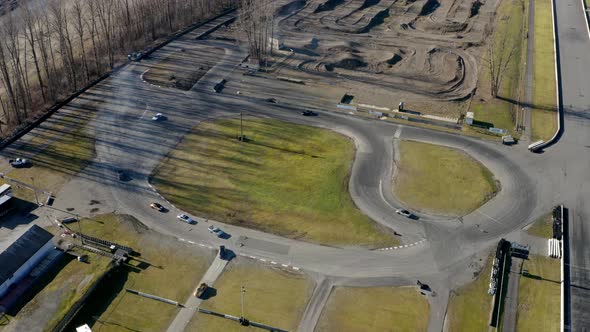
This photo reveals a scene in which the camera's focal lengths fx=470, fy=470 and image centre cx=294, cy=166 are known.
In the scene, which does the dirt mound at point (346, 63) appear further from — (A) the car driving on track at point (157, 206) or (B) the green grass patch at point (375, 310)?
(B) the green grass patch at point (375, 310)

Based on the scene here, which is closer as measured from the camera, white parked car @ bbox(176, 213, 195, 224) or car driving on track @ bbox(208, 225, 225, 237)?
car driving on track @ bbox(208, 225, 225, 237)

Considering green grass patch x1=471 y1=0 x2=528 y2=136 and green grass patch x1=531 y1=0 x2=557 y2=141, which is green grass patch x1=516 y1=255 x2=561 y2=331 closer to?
green grass patch x1=531 y1=0 x2=557 y2=141

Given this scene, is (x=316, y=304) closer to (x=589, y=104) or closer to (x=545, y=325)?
(x=545, y=325)

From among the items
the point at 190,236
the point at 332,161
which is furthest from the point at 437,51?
the point at 190,236

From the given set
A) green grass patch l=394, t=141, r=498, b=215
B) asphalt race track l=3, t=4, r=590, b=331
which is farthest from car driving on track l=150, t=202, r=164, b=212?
green grass patch l=394, t=141, r=498, b=215

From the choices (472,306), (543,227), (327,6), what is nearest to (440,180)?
(543,227)
